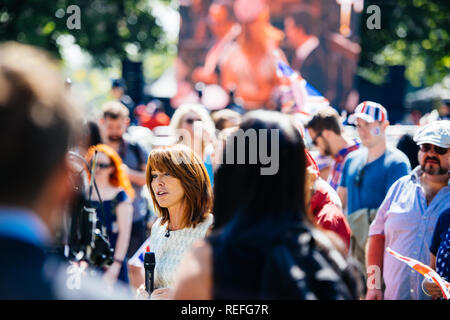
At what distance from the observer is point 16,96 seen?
4.98ft

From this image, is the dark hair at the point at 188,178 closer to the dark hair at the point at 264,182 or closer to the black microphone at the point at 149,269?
the black microphone at the point at 149,269

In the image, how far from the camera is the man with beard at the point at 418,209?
4.29 m

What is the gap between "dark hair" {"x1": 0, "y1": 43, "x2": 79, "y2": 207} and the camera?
4.91 ft

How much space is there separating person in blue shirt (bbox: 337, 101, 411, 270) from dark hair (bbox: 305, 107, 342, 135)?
0.36 meters

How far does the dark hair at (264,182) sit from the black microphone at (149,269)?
1.15 metres

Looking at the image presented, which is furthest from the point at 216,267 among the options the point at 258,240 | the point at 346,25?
the point at 346,25

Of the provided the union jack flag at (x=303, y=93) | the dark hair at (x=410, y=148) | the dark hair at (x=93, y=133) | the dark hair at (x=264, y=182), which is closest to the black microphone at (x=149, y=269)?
the dark hair at (x=264, y=182)

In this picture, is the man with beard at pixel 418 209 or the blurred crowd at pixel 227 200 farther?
the man with beard at pixel 418 209

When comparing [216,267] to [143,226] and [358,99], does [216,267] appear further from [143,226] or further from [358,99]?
[358,99]

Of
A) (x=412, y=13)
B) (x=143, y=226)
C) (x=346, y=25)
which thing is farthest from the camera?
(x=412, y=13)

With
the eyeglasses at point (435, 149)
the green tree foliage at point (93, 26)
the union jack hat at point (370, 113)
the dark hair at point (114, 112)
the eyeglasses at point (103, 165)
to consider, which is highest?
the green tree foliage at point (93, 26)

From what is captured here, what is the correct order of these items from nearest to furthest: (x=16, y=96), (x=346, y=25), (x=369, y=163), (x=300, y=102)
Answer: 1. (x=16, y=96)
2. (x=369, y=163)
3. (x=300, y=102)
4. (x=346, y=25)
